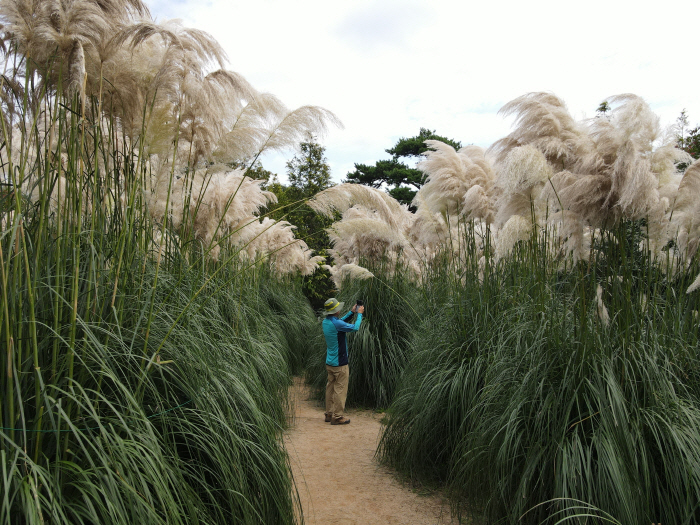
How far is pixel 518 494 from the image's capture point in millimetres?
2572

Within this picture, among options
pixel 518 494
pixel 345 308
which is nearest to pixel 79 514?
pixel 518 494

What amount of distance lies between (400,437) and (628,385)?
7.02 feet

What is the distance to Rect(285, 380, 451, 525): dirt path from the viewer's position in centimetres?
358

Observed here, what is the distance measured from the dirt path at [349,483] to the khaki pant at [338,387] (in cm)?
21

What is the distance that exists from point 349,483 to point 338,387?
6.44ft

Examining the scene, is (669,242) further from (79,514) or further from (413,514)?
(79,514)

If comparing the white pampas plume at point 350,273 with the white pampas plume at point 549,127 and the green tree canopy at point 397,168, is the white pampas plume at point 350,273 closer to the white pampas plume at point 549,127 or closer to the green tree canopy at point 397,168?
the white pampas plume at point 549,127

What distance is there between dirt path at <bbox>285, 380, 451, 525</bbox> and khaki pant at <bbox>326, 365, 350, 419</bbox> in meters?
0.21

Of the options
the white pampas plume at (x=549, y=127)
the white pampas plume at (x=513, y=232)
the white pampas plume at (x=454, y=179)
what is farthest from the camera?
the white pampas plume at (x=454, y=179)

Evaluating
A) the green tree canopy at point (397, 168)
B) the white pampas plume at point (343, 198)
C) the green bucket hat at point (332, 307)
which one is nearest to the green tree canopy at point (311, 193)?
the green tree canopy at point (397, 168)

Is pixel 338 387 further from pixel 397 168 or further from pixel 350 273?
pixel 397 168

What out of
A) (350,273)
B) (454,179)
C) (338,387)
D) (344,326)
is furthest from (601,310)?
(350,273)

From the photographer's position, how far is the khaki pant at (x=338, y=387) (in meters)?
6.08

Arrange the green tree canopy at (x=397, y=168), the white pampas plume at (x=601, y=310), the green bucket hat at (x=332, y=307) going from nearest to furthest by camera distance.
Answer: the white pampas plume at (x=601, y=310)
the green bucket hat at (x=332, y=307)
the green tree canopy at (x=397, y=168)
